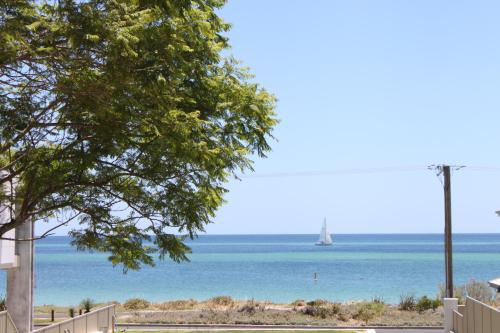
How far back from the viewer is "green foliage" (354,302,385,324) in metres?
39.2

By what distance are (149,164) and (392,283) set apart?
77375 mm

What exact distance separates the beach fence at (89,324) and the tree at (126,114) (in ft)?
12.2

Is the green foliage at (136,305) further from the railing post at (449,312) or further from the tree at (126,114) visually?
the tree at (126,114)

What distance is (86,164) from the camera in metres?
15.2

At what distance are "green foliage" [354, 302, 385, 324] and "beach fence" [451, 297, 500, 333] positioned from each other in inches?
418

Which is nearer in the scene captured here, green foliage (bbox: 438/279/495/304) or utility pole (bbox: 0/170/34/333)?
utility pole (bbox: 0/170/34/333)

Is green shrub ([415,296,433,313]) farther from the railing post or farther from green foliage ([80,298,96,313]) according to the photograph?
green foliage ([80,298,96,313])

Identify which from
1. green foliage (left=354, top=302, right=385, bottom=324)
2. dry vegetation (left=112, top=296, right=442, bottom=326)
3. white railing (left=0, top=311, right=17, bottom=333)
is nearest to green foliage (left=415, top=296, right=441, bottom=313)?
dry vegetation (left=112, top=296, right=442, bottom=326)

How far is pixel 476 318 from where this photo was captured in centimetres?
2150

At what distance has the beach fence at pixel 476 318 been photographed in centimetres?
1803

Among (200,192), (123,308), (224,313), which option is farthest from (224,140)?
(123,308)

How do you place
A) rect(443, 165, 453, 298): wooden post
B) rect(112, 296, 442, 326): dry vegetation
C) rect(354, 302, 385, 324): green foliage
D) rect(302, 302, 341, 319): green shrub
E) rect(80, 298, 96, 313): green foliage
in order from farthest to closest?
rect(302, 302, 341, 319): green shrub < rect(354, 302, 385, 324): green foliage < rect(80, 298, 96, 313): green foliage < rect(112, 296, 442, 326): dry vegetation < rect(443, 165, 453, 298): wooden post

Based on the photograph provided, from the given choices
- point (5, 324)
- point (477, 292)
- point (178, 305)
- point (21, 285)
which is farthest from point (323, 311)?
point (5, 324)

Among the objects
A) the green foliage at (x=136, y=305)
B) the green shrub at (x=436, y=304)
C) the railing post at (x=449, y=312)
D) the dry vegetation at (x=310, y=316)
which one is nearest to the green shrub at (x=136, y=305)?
the green foliage at (x=136, y=305)
